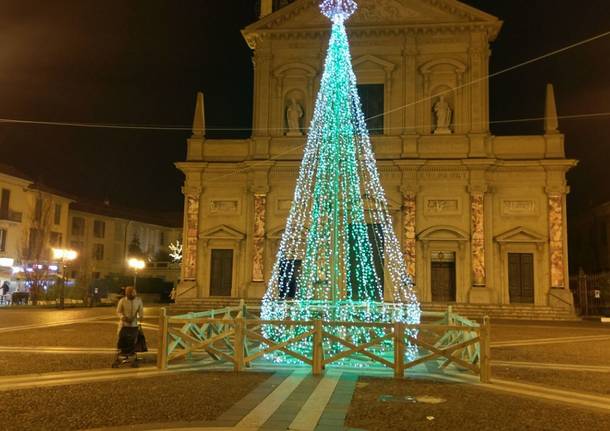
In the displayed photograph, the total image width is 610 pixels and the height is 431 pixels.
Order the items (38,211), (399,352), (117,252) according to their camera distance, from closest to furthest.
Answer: (399,352), (38,211), (117,252)

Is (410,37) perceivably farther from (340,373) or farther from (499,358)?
(340,373)

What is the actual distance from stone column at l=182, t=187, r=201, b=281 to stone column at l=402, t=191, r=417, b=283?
36.7 ft

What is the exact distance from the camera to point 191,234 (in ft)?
105

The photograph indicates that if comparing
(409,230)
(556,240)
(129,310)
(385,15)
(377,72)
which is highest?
(385,15)

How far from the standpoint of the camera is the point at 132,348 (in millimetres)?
11992

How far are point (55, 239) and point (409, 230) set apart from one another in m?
31.0

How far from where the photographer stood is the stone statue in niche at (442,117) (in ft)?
102

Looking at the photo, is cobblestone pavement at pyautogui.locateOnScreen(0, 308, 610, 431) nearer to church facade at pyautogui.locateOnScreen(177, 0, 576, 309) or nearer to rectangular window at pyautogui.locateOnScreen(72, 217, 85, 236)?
church facade at pyautogui.locateOnScreen(177, 0, 576, 309)

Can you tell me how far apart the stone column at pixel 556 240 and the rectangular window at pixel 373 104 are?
31.7 ft

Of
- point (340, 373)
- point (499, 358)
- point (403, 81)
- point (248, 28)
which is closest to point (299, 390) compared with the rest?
point (340, 373)

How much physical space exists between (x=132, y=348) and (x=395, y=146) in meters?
21.9

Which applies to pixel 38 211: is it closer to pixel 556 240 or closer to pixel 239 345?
pixel 556 240

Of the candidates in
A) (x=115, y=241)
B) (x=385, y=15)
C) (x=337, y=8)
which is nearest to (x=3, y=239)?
(x=115, y=241)

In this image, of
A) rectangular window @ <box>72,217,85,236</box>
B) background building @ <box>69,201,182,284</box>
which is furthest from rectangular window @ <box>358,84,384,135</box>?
rectangular window @ <box>72,217,85,236</box>
